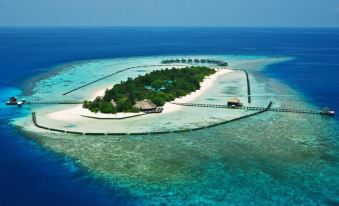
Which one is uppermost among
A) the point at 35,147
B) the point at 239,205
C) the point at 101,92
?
the point at 101,92

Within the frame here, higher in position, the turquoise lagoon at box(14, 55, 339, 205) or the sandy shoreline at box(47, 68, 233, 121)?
the sandy shoreline at box(47, 68, 233, 121)

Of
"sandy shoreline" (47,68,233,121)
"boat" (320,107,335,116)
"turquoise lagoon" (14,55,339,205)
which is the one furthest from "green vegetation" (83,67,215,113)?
"boat" (320,107,335,116)

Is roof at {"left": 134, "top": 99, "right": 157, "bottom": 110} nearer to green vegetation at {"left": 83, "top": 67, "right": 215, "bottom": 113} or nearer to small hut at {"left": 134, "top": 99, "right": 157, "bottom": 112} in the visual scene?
small hut at {"left": 134, "top": 99, "right": 157, "bottom": 112}

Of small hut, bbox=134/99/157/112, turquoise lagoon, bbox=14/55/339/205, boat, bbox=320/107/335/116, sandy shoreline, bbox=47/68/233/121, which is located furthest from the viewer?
boat, bbox=320/107/335/116

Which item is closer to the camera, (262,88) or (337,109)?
(337,109)

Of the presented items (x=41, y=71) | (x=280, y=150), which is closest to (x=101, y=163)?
(x=280, y=150)

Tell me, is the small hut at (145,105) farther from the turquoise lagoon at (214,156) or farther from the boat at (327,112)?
the boat at (327,112)

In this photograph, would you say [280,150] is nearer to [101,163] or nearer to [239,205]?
[239,205]

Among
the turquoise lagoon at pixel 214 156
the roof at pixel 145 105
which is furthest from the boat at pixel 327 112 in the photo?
the roof at pixel 145 105
